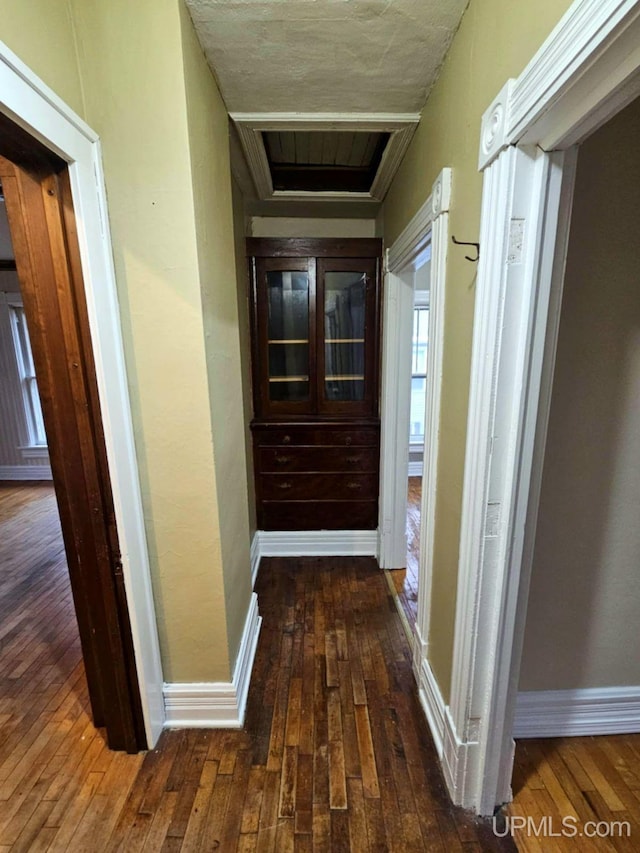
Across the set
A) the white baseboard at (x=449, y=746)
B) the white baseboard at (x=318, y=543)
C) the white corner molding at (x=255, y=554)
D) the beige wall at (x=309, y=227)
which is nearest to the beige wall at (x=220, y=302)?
the white corner molding at (x=255, y=554)

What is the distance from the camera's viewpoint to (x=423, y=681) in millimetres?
1595

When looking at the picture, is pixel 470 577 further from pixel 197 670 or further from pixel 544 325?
pixel 197 670

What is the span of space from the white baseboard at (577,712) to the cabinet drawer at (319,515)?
1.40 m

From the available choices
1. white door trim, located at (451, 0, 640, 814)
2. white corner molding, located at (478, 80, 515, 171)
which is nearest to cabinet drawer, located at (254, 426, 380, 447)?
white door trim, located at (451, 0, 640, 814)

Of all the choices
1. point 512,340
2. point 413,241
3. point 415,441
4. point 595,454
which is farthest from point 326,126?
point 415,441

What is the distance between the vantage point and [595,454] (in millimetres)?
1257

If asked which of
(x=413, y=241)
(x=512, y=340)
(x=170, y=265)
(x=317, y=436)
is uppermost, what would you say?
(x=413, y=241)

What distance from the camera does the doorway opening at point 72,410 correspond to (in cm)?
104

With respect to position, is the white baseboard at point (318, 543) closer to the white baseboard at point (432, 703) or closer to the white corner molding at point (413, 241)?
the white baseboard at point (432, 703)

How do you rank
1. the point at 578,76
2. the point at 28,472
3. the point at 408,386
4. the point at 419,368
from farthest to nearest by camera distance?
the point at 419,368 < the point at 28,472 < the point at 408,386 < the point at 578,76

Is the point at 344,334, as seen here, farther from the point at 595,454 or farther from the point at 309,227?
the point at 595,454

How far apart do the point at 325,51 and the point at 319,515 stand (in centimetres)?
237

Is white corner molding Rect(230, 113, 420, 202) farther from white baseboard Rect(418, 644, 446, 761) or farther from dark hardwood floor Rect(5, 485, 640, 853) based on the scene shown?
dark hardwood floor Rect(5, 485, 640, 853)

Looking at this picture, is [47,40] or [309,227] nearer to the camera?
[47,40]
